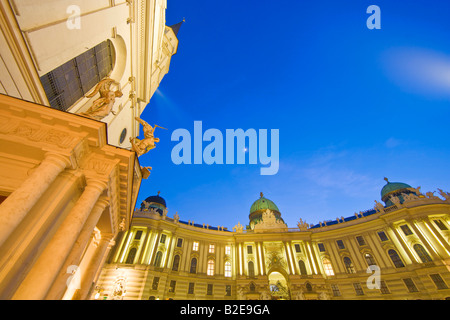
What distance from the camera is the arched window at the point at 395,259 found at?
32.0 meters

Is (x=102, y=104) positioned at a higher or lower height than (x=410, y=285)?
higher

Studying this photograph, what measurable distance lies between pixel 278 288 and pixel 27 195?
4225cm

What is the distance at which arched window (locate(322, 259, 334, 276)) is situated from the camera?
3625 centimetres

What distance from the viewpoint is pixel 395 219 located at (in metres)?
34.7

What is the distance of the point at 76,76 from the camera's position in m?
12.8

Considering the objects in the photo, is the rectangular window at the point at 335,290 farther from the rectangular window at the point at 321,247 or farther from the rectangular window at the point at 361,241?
the rectangular window at the point at 361,241

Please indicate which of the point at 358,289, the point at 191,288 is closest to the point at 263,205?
the point at 358,289

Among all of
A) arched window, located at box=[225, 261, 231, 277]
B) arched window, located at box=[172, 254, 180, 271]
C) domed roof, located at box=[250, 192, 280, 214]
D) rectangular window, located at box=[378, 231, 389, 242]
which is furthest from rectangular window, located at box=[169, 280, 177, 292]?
rectangular window, located at box=[378, 231, 389, 242]

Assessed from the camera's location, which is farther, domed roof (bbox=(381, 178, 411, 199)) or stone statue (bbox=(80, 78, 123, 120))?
domed roof (bbox=(381, 178, 411, 199))

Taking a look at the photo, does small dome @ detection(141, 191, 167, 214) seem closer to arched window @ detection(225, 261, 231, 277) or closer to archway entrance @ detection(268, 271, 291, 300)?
arched window @ detection(225, 261, 231, 277)

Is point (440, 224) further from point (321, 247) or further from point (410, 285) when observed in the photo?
point (321, 247)

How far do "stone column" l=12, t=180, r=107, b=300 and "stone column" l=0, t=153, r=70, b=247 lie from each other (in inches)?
47.4
